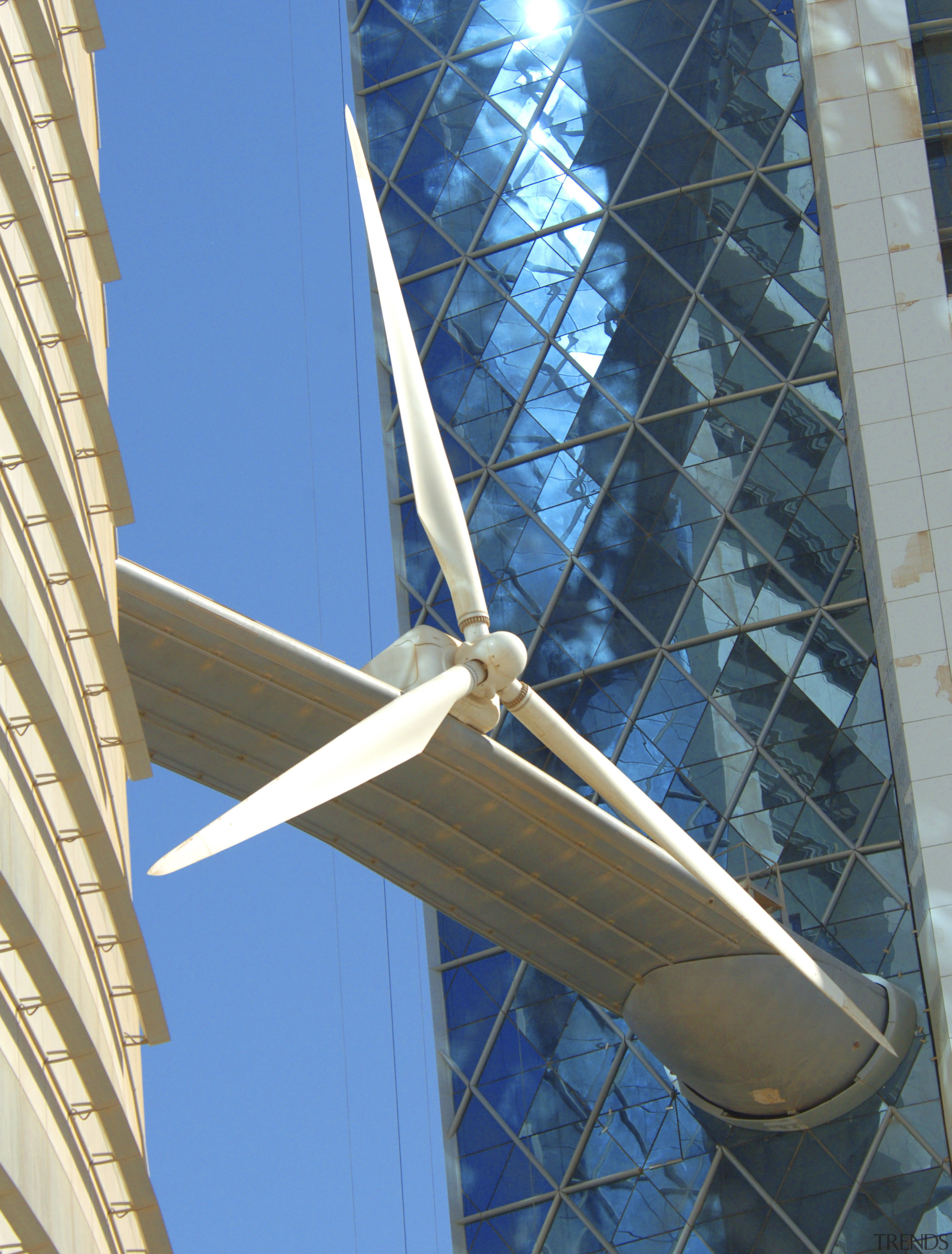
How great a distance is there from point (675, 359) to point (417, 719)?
97.8 ft

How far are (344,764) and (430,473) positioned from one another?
22.9 ft

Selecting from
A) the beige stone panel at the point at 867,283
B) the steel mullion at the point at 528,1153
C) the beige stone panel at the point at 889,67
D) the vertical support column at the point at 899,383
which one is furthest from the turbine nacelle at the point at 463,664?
the steel mullion at the point at 528,1153

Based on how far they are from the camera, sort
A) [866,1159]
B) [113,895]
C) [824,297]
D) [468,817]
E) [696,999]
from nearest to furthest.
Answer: [113,895] < [468,817] < [696,999] < [866,1159] < [824,297]

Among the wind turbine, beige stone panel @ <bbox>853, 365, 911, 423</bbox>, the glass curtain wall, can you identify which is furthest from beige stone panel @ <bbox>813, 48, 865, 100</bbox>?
the glass curtain wall

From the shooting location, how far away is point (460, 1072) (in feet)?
172

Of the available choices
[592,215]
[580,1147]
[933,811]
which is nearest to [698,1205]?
[580,1147]

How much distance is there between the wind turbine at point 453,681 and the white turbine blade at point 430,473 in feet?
0.06

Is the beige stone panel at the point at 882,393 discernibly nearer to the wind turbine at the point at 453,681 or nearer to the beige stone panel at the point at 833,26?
the beige stone panel at the point at 833,26

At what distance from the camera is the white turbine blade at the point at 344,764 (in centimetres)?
2247

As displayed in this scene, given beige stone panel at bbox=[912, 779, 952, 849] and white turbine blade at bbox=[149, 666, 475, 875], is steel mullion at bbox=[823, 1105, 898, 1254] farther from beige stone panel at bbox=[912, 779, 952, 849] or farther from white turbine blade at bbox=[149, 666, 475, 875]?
white turbine blade at bbox=[149, 666, 475, 875]

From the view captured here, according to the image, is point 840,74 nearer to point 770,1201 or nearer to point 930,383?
point 930,383

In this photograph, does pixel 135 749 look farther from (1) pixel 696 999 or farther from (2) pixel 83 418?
(1) pixel 696 999

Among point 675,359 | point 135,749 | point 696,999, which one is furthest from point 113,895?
point 675,359

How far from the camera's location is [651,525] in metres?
54.1
